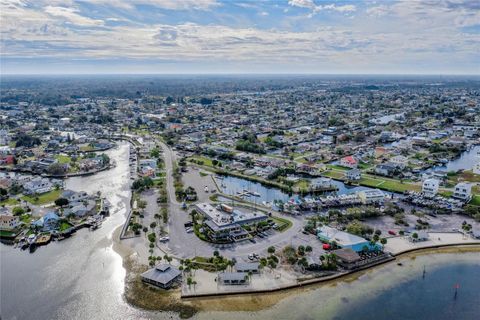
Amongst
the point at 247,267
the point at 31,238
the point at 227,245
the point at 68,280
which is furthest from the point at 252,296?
the point at 31,238

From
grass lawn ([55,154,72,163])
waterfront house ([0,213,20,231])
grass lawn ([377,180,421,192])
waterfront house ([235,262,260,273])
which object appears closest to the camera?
waterfront house ([235,262,260,273])

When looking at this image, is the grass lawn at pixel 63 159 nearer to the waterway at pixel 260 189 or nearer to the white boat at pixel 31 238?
the waterway at pixel 260 189

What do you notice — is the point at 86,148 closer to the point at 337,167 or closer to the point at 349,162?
the point at 337,167

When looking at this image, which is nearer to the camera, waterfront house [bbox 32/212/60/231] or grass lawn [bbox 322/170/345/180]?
waterfront house [bbox 32/212/60/231]

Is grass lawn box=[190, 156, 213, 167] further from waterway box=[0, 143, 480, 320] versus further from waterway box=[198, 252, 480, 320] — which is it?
waterway box=[198, 252, 480, 320]

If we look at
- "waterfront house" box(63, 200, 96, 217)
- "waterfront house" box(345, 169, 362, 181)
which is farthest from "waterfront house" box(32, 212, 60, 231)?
"waterfront house" box(345, 169, 362, 181)

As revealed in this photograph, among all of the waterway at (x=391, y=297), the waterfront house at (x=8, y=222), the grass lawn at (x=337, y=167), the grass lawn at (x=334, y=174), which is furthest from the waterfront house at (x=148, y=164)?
the waterway at (x=391, y=297)
